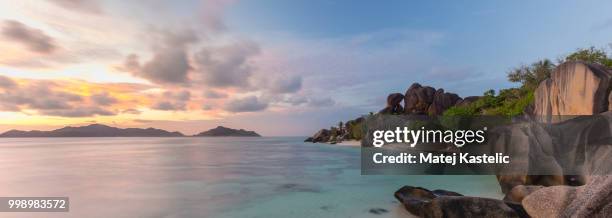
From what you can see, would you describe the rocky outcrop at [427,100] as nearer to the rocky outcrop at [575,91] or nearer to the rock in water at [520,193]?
the rocky outcrop at [575,91]

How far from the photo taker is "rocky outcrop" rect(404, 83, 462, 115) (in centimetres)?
6606

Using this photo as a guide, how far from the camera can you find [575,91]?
48.2 ft

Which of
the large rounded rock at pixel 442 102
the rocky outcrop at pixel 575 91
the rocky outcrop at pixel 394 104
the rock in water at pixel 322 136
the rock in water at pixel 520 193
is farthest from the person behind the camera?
the rock in water at pixel 322 136

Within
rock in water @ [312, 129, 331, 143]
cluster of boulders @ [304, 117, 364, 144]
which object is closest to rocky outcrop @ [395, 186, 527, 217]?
cluster of boulders @ [304, 117, 364, 144]

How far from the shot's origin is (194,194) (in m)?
14.2

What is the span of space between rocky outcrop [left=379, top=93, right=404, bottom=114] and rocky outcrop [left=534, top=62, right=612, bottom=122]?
59.8 m

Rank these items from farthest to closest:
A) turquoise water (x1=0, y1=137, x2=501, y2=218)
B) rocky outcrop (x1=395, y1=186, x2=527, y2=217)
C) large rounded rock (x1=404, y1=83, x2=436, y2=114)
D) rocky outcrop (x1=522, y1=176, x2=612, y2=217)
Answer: large rounded rock (x1=404, y1=83, x2=436, y2=114) < turquoise water (x1=0, y1=137, x2=501, y2=218) < rocky outcrop (x1=395, y1=186, x2=527, y2=217) < rocky outcrop (x1=522, y1=176, x2=612, y2=217)

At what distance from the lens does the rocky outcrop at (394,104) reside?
7769cm

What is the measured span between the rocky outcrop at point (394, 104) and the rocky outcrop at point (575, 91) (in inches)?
2353

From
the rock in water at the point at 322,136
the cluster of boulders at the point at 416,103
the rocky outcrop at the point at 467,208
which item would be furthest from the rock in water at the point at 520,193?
the rock in water at the point at 322,136

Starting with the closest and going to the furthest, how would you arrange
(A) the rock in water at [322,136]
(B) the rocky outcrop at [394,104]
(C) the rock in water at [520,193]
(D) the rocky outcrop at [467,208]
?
(D) the rocky outcrop at [467,208], (C) the rock in water at [520,193], (B) the rocky outcrop at [394,104], (A) the rock in water at [322,136]

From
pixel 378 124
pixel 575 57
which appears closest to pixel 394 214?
pixel 575 57

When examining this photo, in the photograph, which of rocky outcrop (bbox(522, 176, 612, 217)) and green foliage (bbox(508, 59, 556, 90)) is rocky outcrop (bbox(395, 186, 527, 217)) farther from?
green foliage (bbox(508, 59, 556, 90))

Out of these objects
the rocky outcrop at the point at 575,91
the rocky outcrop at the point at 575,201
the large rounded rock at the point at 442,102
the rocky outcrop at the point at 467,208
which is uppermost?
the large rounded rock at the point at 442,102
